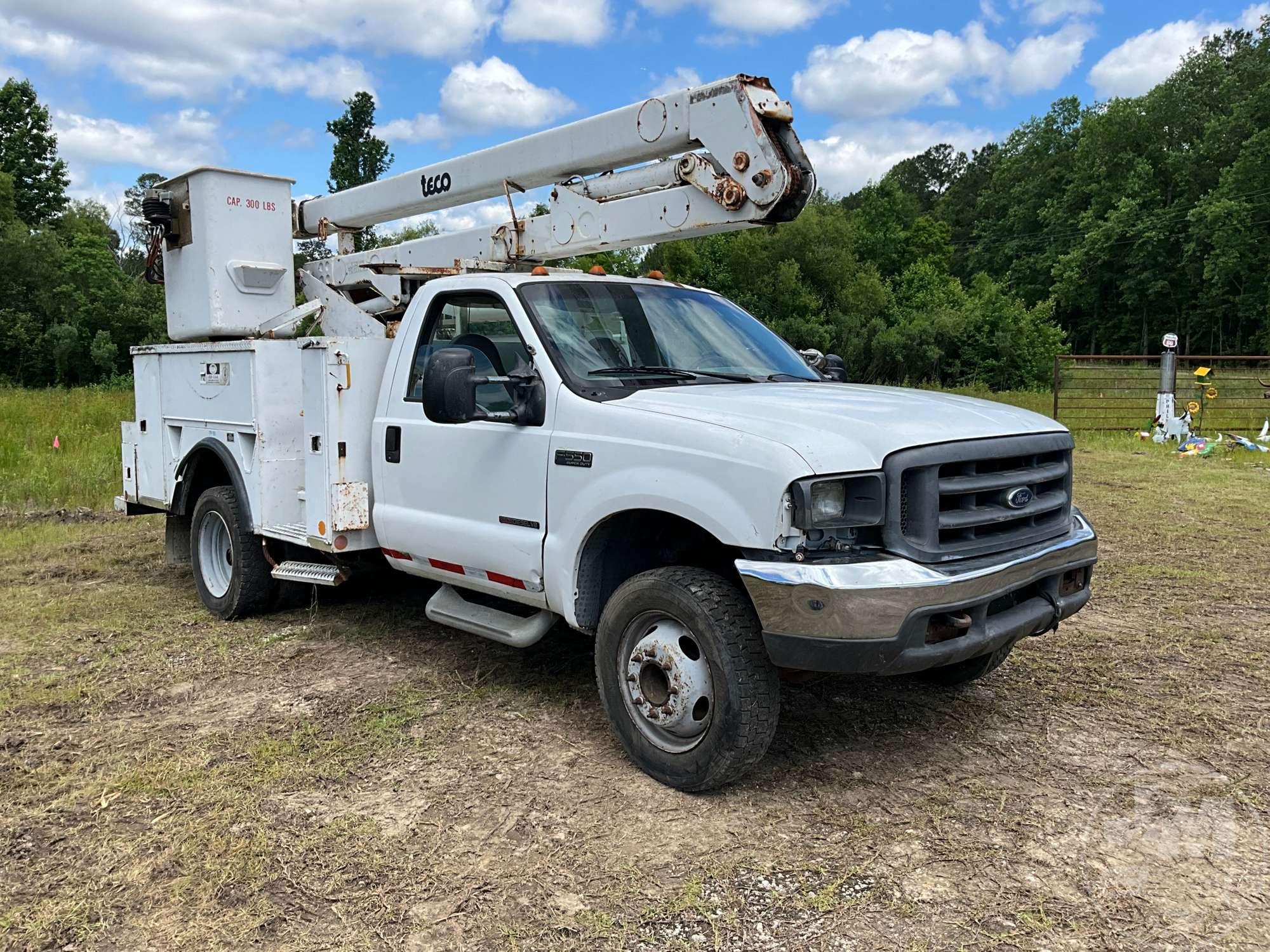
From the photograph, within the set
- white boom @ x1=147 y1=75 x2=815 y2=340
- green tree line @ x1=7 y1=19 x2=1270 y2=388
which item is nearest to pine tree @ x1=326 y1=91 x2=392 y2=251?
green tree line @ x1=7 y1=19 x2=1270 y2=388

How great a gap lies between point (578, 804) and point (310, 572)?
276 centimetres

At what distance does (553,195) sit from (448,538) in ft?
7.62

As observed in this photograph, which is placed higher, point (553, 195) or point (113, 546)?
point (553, 195)

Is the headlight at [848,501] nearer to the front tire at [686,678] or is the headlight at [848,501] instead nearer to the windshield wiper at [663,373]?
the front tire at [686,678]

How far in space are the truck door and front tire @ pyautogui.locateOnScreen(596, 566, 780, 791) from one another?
64 centimetres

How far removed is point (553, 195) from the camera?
589cm

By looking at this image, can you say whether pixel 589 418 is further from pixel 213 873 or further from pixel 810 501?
pixel 213 873

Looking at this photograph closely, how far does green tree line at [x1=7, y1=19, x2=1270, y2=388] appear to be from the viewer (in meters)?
42.1

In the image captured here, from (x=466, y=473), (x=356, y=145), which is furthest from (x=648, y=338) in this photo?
(x=356, y=145)

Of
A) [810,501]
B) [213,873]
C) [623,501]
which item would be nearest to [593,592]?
[623,501]

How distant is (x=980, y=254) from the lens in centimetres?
7806

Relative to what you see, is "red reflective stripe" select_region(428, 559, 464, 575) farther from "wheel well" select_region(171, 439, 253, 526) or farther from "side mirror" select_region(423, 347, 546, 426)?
"wheel well" select_region(171, 439, 253, 526)

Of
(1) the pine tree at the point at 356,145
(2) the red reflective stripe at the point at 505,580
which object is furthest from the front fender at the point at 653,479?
(1) the pine tree at the point at 356,145

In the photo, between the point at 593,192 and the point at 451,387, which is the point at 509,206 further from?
the point at 451,387
